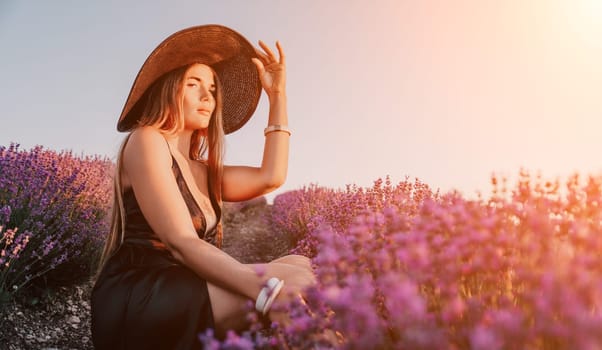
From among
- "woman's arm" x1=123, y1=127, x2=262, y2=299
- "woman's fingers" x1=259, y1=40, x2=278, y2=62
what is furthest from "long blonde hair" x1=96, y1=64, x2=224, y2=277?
"woman's fingers" x1=259, y1=40, x2=278, y2=62

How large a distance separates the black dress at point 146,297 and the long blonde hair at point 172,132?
0.13m

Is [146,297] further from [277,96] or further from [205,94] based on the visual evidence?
[277,96]

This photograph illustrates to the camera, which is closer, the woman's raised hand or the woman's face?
the woman's face

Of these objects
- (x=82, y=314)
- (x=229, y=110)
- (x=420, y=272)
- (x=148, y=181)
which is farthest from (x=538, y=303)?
(x=82, y=314)

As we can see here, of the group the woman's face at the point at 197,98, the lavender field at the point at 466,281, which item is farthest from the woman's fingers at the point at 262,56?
the lavender field at the point at 466,281

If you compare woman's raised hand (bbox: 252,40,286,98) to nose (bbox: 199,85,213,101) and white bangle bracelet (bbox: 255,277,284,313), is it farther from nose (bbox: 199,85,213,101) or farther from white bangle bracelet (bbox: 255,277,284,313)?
white bangle bracelet (bbox: 255,277,284,313)

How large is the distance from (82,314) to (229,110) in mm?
2381

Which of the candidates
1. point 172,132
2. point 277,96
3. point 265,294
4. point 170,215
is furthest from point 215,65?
point 265,294

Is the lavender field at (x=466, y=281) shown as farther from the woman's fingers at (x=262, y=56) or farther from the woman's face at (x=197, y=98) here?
the woman's fingers at (x=262, y=56)

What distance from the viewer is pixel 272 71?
295cm

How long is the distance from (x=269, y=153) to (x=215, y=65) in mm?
858

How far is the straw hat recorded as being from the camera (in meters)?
2.74

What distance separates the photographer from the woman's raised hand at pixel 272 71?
288 cm

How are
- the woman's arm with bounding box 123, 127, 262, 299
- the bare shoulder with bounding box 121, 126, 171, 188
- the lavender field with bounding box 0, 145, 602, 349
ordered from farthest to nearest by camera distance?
the bare shoulder with bounding box 121, 126, 171, 188
the woman's arm with bounding box 123, 127, 262, 299
the lavender field with bounding box 0, 145, 602, 349
